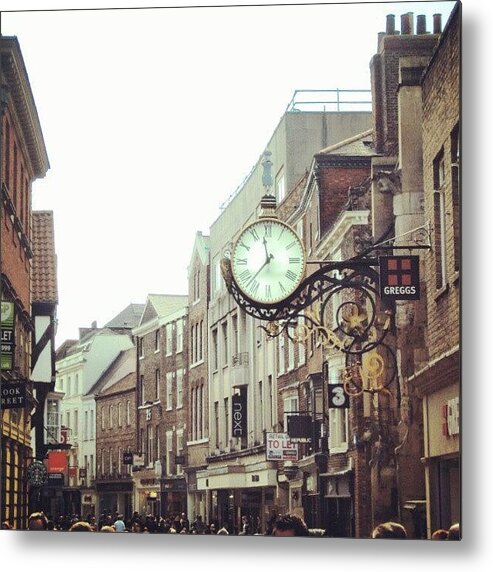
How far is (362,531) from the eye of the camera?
24.8 ft

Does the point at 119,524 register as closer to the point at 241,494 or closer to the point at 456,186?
the point at 241,494

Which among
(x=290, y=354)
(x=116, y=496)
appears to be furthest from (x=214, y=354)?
(x=116, y=496)

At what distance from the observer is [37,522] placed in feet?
26.5

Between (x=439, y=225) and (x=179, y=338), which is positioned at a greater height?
(x=439, y=225)

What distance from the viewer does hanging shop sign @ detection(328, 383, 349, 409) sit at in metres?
7.80

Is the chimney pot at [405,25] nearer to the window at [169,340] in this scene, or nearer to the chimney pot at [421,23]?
the chimney pot at [421,23]

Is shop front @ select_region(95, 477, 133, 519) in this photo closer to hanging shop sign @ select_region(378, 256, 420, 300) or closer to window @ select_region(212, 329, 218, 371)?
window @ select_region(212, 329, 218, 371)

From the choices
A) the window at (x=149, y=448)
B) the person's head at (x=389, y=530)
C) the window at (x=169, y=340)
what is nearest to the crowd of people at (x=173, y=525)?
the person's head at (x=389, y=530)

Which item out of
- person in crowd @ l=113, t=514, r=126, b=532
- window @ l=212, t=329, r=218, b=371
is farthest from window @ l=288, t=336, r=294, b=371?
person in crowd @ l=113, t=514, r=126, b=532

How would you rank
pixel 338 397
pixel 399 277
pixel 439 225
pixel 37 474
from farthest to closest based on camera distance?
pixel 37 474 < pixel 338 397 < pixel 399 277 < pixel 439 225

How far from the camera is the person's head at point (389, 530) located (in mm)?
7441

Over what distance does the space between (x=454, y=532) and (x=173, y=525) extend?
1764 millimetres

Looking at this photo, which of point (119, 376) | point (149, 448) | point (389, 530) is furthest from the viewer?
point (119, 376)

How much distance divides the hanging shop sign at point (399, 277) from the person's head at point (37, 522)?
2.60 metres
